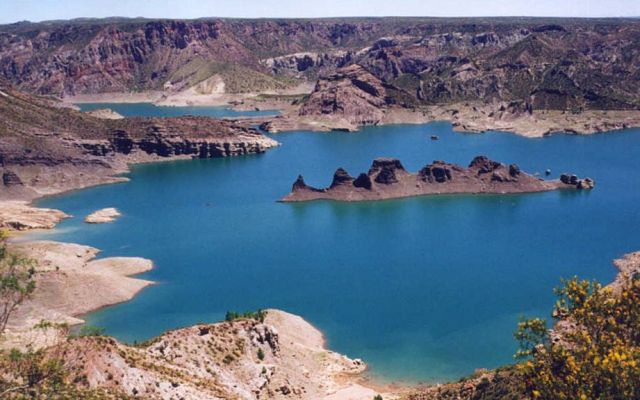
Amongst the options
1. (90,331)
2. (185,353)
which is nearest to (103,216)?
(90,331)

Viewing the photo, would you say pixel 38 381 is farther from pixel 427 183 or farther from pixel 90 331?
pixel 427 183

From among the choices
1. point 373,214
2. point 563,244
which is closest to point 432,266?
point 563,244

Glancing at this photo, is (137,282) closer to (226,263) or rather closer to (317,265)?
(226,263)

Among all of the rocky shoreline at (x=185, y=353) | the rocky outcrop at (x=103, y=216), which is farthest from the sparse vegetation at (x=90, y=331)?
the rocky outcrop at (x=103, y=216)

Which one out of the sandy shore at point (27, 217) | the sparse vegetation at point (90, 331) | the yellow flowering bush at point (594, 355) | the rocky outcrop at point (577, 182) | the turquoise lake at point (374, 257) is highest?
the yellow flowering bush at point (594, 355)

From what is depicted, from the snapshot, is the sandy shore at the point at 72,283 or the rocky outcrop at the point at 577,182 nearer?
the sandy shore at the point at 72,283

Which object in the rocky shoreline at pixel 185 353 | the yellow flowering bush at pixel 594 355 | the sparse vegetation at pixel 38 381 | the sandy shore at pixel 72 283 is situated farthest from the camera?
the sandy shore at pixel 72 283

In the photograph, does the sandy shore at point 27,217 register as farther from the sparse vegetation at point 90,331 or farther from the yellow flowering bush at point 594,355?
the yellow flowering bush at point 594,355

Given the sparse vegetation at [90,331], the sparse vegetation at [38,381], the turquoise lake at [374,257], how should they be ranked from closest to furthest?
the sparse vegetation at [38,381], the sparse vegetation at [90,331], the turquoise lake at [374,257]
